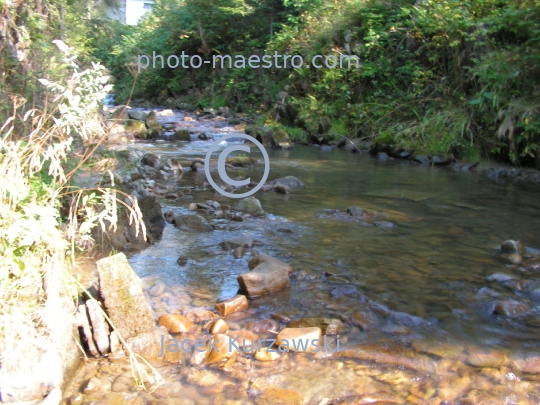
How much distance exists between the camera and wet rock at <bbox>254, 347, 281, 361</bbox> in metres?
3.14

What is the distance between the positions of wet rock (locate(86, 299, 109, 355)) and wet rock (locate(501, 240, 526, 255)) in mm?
3917

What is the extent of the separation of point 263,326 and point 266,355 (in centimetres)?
35

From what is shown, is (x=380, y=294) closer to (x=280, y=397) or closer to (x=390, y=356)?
(x=390, y=356)

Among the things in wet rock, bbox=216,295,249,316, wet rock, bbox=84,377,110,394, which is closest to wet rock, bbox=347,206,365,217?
wet rock, bbox=216,295,249,316

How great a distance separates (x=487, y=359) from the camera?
127 inches

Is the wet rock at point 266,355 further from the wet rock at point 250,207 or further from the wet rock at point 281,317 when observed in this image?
the wet rock at point 250,207

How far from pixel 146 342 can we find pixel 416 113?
10.4 metres

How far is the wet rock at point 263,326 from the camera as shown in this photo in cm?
347

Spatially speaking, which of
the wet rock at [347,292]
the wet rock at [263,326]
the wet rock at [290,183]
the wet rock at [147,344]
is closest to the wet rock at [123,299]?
the wet rock at [147,344]

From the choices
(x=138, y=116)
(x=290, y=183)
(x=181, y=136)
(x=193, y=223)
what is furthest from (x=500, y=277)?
(x=138, y=116)

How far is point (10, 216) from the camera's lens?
2742 millimetres

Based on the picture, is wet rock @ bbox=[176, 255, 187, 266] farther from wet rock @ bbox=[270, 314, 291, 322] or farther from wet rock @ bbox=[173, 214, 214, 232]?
wet rock @ bbox=[270, 314, 291, 322]

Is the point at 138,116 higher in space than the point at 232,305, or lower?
higher

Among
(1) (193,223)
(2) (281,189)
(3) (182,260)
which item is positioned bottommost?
(3) (182,260)
